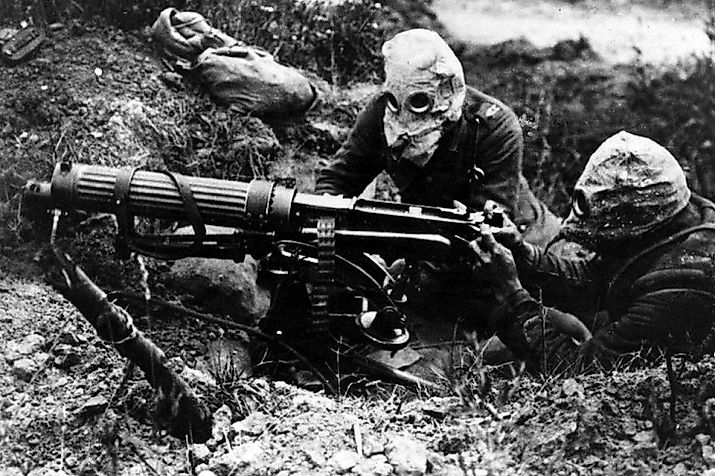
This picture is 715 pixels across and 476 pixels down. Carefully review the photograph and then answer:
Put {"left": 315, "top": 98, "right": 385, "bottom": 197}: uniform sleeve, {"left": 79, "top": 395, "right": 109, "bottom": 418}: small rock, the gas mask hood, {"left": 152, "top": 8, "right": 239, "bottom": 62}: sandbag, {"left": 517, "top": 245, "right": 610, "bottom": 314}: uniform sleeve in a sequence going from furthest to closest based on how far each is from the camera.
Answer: {"left": 152, "top": 8, "right": 239, "bottom": 62}: sandbag → {"left": 315, "top": 98, "right": 385, "bottom": 197}: uniform sleeve → the gas mask hood → {"left": 517, "top": 245, "right": 610, "bottom": 314}: uniform sleeve → {"left": 79, "top": 395, "right": 109, "bottom": 418}: small rock

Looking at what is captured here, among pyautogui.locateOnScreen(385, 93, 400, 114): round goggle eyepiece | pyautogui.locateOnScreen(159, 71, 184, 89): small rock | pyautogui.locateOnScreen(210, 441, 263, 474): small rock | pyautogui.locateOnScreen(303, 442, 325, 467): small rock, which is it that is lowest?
pyautogui.locateOnScreen(210, 441, 263, 474): small rock

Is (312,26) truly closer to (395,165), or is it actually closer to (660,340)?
(395,165)

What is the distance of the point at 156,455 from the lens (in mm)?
3562

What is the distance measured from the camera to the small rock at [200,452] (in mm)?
3502

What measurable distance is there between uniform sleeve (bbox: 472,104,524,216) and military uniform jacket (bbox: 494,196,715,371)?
0.71 metres

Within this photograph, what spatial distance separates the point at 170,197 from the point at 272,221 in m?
0.49

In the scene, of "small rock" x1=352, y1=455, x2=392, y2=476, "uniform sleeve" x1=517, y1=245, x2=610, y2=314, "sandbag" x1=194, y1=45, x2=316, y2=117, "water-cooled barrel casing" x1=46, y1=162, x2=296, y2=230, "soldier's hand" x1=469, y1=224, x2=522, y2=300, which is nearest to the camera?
"small rock" x1=352, y1=455, x2=392, y2=476

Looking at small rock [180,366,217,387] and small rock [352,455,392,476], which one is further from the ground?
small rock [352,455,392,476]

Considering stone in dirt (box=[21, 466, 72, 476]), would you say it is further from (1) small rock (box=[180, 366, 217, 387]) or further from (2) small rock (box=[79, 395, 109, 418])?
(1) small rock (box=[180, 366, 217, 387])

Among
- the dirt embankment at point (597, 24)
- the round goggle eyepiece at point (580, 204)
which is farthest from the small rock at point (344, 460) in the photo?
the dirt embankment at point (597, 24)

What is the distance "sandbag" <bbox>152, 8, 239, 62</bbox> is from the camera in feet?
22.4

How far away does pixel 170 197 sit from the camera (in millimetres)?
4266

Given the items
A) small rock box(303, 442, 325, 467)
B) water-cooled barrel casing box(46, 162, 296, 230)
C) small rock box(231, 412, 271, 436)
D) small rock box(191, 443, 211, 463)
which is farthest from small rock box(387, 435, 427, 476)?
water-cooled barrel casing box(46, 162, 296, 230)

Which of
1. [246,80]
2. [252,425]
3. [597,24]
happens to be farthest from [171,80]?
[597,24]
